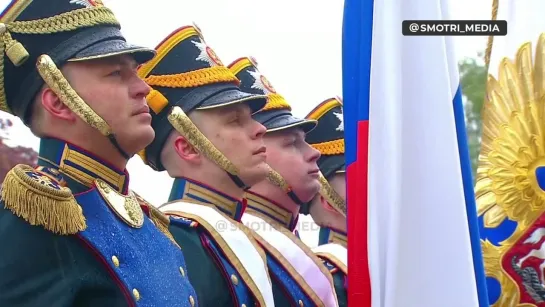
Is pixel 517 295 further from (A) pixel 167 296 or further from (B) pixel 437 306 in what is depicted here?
(A) pixel 167 296

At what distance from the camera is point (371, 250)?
157 inches

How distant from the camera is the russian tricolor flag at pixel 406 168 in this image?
3.99 meters

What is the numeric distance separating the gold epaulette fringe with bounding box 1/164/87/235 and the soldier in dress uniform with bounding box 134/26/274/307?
4.40 feet

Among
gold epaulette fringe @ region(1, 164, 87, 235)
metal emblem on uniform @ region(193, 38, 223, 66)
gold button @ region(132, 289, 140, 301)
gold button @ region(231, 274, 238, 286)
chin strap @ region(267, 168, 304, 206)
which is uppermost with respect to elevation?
metal emblem on uniform @ region(193, 38, 223, 66)

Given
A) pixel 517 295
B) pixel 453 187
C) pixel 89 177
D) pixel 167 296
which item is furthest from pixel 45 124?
pixel 517 295

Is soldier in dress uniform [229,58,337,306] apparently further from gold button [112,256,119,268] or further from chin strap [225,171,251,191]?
gold button [112,256,119,268]

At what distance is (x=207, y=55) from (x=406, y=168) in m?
1.43

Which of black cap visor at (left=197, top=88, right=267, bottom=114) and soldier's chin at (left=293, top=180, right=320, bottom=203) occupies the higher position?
black cap visor at (left=197, top=88, right=267, bottom=114)

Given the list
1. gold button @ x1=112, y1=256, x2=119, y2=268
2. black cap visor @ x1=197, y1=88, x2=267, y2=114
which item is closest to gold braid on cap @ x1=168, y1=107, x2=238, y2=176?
black cap visor @ x1=197, y1=88, x2=267, y2=114

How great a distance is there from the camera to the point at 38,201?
3.37m

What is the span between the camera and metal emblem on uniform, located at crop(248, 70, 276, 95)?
580 centimetres

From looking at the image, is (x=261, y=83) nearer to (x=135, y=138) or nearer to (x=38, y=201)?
(x=135, y=138)

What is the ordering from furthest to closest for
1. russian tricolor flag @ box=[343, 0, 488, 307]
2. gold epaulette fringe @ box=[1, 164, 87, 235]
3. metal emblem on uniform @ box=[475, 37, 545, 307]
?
1. metal emblem on uniform @ box=[475, 37, 545, 307]
2. russian tricolor flag @ box=[343, 0, 488, 307]
3. gold epaulette fringe @ box=[1, 164, 87, 235]

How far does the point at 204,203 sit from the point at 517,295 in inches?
68.5
